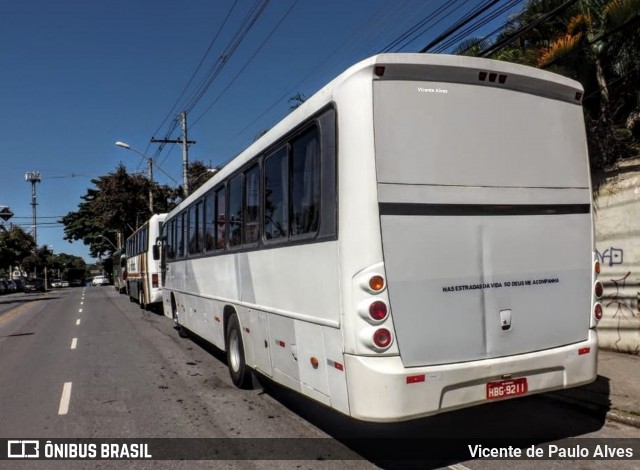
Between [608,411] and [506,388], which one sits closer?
[506,388]

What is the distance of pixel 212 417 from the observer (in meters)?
6.07

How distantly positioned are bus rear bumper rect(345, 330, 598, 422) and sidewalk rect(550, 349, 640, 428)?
4.62 ft

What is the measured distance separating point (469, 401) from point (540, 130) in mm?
2365

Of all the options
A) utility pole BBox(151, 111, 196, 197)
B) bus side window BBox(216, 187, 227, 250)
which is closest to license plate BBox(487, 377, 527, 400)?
→ bus side window BBox(216, 187, 227, 250)

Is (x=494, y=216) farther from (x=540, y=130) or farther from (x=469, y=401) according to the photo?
(x=469, y=401)

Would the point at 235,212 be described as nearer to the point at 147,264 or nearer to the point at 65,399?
the point at 65,399

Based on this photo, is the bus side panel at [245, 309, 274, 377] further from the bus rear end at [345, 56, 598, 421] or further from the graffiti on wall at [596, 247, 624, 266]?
the graffiti on wall at [596, 247, 624, 266]

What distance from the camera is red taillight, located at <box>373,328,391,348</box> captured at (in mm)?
3953

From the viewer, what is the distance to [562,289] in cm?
470

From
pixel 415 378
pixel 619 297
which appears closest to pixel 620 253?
pixel 619 297

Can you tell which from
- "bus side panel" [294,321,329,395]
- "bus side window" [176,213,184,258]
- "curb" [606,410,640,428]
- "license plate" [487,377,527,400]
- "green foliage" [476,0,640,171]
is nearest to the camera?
"license plate" [487,377,527,400]

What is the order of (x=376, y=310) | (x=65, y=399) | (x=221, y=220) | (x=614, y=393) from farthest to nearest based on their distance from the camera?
1. (x=221, y=220)
2. (x=65, y=399)
3. (x=614, y=393)
4. (x=376, y=310)

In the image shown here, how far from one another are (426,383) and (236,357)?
377 cm

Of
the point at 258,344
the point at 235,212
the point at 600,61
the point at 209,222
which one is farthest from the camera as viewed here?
the point at 600,61
